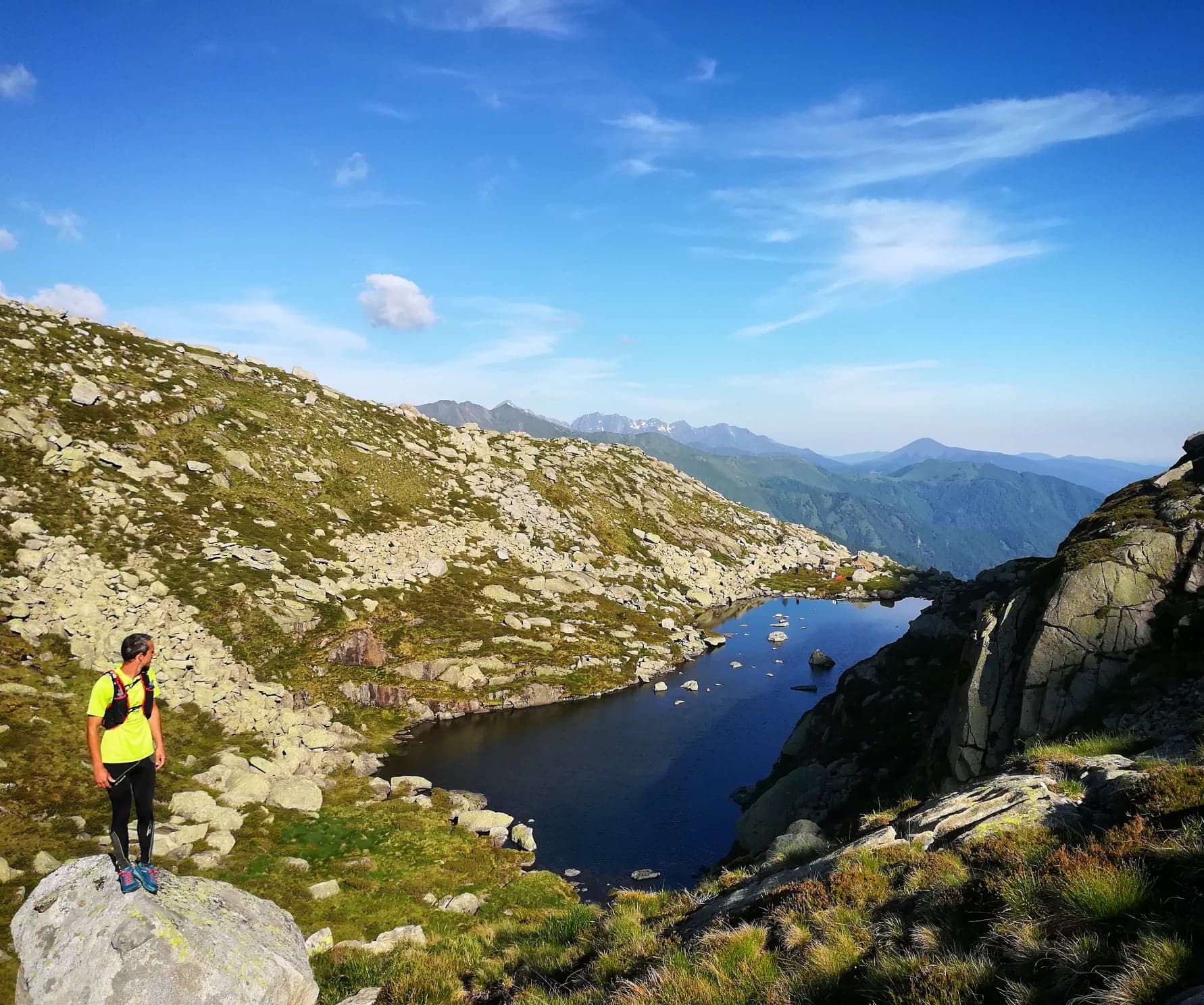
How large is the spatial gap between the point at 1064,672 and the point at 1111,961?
75.1ft

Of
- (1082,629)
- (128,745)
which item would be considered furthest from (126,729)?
(1082,629)

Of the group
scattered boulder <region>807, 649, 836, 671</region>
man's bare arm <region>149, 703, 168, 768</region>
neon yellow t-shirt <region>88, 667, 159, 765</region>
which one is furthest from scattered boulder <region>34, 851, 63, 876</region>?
scattered boulder <region>807, 649, 836, 671</region>

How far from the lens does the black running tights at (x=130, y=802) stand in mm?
13336

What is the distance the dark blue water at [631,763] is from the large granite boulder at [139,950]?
33435 millimetres

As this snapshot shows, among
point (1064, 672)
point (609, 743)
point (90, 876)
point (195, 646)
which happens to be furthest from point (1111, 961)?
point (195, 646)

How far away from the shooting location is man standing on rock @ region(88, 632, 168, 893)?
13.3m

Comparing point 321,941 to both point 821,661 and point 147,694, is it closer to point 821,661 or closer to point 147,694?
point 147,694

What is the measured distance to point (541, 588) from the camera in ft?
330

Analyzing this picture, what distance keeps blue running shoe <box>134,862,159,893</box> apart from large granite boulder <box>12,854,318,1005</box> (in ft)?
0.40

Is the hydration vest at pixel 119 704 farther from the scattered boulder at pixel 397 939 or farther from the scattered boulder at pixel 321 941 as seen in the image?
the scattered boulder at pixel 321 941

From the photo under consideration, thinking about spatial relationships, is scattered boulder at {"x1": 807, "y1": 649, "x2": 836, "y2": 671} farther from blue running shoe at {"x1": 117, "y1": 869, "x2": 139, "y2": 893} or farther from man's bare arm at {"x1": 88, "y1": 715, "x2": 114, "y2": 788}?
man's bare arm at {"x1": 88, "y1": 715, "x2": 114, "y2": 788}

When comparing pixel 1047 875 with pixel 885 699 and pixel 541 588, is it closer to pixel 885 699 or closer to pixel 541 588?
pixel 885 699

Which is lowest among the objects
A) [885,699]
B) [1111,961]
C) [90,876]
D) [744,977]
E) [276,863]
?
[276,863]

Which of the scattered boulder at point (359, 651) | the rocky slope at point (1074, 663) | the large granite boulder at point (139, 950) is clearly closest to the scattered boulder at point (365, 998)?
the large granite boulder at point (139, 950)
